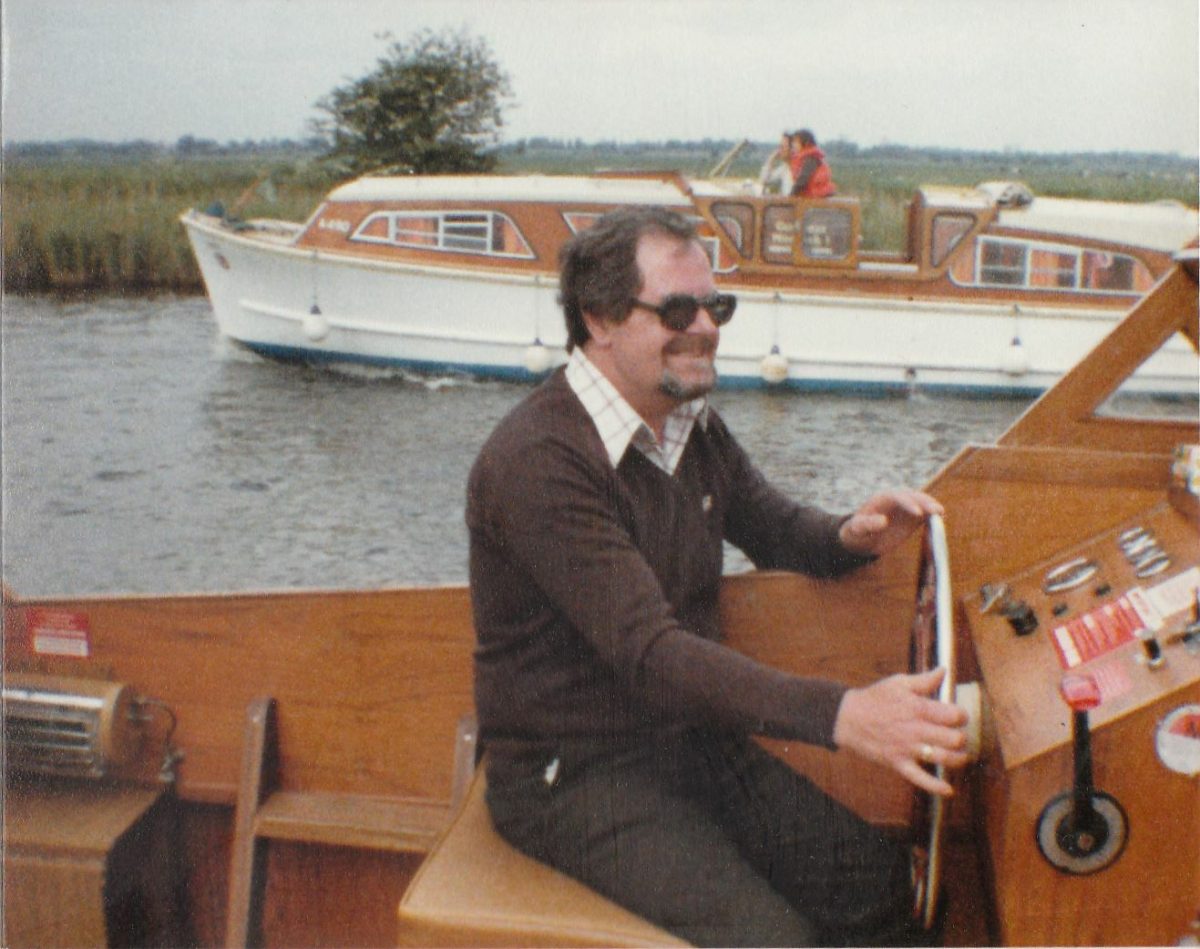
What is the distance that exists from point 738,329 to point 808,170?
1522 mm

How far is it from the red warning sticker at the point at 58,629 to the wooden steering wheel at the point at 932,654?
160cm

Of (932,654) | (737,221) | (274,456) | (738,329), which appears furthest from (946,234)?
(932,654)

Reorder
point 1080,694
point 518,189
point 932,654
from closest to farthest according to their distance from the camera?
1. point 1080,694
2. point 932,654
3. point 518,189

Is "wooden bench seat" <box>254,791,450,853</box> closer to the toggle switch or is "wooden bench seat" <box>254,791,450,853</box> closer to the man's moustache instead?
the man's moustache

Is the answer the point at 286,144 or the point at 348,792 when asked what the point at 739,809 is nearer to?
the point at 348,792

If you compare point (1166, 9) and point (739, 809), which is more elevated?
point (1166, 9)

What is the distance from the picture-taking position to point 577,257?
1.93 m

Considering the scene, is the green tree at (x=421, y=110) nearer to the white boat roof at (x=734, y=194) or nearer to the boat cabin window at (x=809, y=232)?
the white boat roof at (x=734, y=194)

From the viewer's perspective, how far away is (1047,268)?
1103 cm

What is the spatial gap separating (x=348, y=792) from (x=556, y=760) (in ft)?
2.50

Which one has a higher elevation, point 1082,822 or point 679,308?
point 679,308

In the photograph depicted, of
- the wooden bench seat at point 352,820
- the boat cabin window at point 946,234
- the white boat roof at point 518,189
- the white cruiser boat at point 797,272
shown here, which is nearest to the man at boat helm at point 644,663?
the wooden bench seat at point 352,820

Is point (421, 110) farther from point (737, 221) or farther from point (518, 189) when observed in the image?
point (737, 221)

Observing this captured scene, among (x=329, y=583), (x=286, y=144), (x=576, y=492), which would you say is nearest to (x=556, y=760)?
(x=576, y=492)
